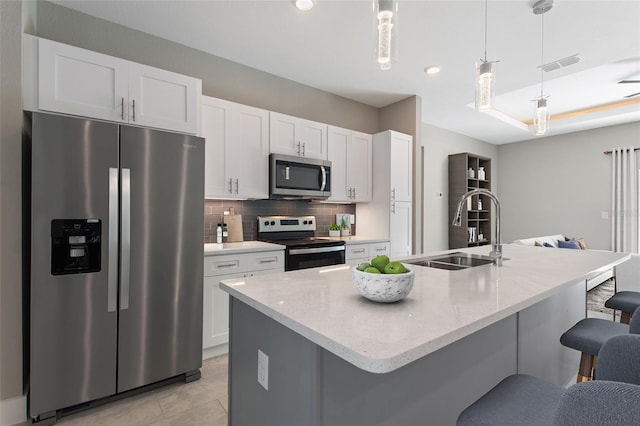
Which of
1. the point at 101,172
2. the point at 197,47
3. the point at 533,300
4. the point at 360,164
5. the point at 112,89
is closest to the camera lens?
the point at 533,300

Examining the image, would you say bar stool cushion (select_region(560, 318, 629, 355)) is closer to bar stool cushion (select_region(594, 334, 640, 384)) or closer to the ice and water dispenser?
bar stool cushion (select_region(594, 334, 640, 384))

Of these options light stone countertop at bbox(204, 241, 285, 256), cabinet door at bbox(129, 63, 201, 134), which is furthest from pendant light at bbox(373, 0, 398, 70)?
light stone countertop at bbox(204, 241, 285, 256)

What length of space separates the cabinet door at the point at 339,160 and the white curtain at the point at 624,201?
5050 millimetres

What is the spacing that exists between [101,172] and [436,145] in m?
5.25

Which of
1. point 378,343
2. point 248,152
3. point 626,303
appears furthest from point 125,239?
point 626,303

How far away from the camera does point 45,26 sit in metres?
2.39

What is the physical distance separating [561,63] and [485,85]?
6.63 ft

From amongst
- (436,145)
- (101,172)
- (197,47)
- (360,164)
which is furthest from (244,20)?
(436,145)

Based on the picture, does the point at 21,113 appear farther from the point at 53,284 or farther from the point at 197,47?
the point at 197,47

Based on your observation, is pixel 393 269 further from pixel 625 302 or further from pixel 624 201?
pixel 624 201

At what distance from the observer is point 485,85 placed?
1.99m

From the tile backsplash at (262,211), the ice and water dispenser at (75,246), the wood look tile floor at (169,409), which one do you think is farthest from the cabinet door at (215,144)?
the wood look tile floor at (169,409)

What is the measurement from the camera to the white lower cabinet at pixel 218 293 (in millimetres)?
2543

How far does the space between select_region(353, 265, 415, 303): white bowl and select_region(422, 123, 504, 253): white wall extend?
15.3 ft
